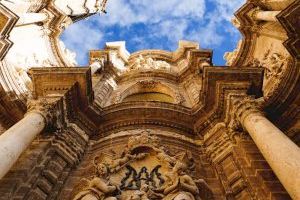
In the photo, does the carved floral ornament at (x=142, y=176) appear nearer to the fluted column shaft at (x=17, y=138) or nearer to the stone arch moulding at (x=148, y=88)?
the fluted column shaft at (x=17, y=138)

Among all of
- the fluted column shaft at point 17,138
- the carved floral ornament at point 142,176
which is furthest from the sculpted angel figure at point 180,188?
the fluted column shaft at point 17,138

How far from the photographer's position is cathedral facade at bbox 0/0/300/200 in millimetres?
8312

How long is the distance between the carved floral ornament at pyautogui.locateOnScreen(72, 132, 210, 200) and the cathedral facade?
0.03 m

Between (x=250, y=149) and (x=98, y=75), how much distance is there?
10.9 meters

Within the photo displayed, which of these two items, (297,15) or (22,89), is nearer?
(297,15)

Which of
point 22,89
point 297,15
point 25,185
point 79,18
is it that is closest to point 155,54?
point 79,18

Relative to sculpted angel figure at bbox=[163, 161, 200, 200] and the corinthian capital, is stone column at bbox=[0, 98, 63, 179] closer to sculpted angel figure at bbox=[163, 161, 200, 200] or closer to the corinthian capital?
sculpted angel figure at bbox=[163, 161, 200, 200]

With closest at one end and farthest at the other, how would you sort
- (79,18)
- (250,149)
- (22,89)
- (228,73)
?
1. (250,149)
2. (228,73)
3. (22,89)
4. (79,18)

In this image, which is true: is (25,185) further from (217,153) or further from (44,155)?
(217,153)

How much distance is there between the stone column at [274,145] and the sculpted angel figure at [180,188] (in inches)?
65.7

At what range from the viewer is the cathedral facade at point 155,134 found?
8312mm

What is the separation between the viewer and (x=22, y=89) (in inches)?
530

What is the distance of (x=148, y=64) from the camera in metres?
22.5

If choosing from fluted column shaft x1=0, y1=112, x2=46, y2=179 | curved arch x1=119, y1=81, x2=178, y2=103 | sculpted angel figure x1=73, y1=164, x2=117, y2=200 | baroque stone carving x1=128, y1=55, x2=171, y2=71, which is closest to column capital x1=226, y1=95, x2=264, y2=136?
sculpted angel figure x1=73, y1=164, x2=117, y2=200
